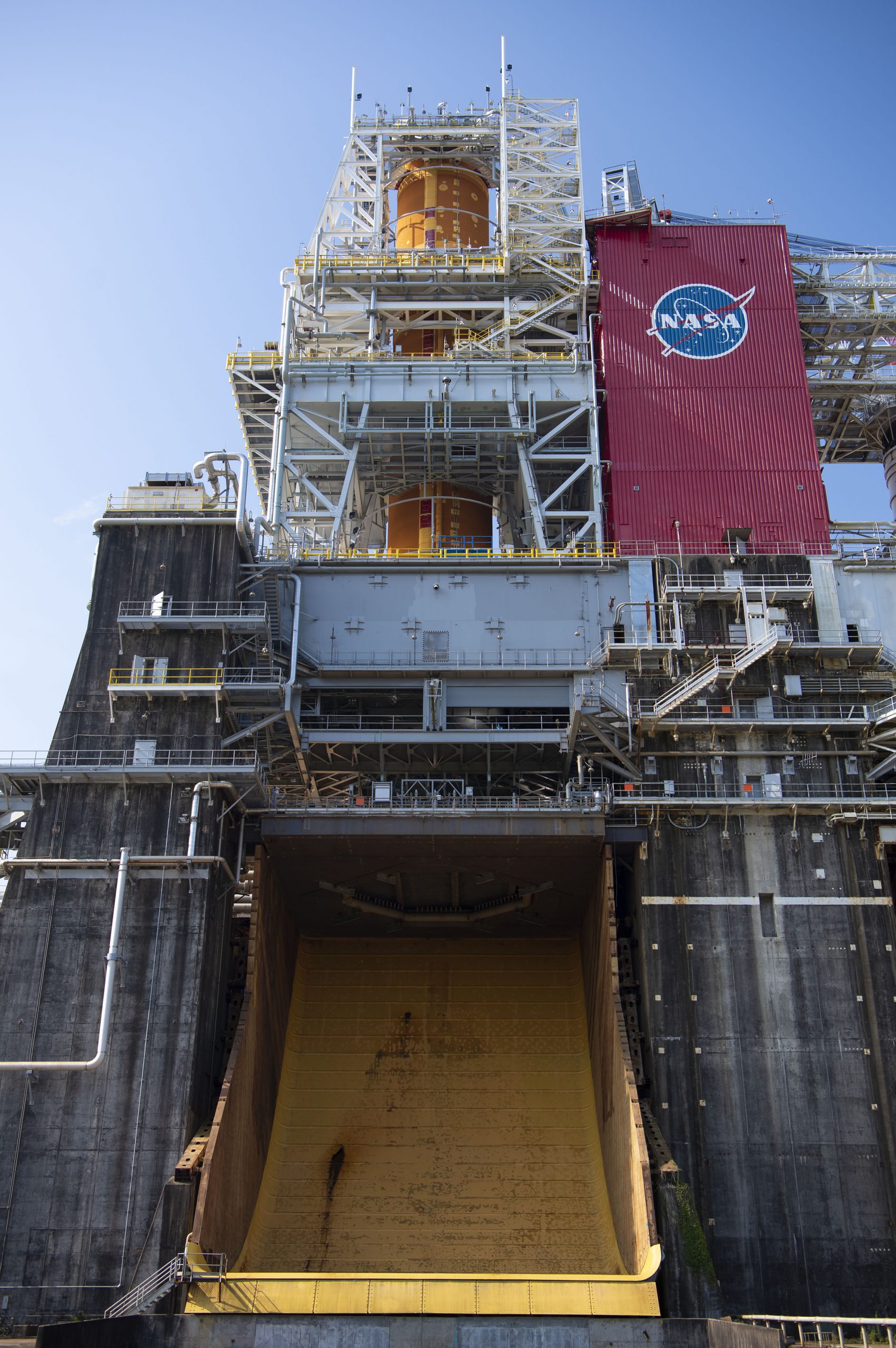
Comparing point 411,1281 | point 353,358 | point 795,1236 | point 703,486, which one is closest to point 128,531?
point 353,358

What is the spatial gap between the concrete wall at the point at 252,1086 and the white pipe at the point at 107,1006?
383cm

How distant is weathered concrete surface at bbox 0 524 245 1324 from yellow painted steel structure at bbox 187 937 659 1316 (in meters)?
4.18

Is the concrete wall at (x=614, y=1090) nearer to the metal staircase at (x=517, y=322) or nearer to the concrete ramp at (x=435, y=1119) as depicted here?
the concrete ramp at (x=435, y=1119)

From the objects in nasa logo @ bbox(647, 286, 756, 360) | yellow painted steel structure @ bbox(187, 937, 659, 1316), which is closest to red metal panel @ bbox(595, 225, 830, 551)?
nasa logo @ bbox(647, 286, 756, 360)

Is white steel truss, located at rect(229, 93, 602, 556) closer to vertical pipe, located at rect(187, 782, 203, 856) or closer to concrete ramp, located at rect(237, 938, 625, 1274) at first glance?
vertical pipe, located at rect(187, 782, 203, 856)

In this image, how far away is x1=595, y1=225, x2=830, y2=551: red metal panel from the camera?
5400cm

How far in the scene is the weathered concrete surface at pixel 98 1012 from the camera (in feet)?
123

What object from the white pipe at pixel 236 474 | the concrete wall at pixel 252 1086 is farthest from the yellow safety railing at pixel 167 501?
the concrete wall at pixel 252 1086

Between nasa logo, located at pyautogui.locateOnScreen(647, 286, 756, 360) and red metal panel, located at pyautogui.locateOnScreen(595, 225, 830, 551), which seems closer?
red metal panel, located at pyautogui.locateOnScreen(595, 225, 830, 551)

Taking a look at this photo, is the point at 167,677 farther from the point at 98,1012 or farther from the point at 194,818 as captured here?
the point at 98,1012

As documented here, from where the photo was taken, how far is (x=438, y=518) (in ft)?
201

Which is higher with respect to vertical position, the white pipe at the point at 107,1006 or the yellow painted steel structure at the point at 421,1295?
the white pipe at the point at 107,1006

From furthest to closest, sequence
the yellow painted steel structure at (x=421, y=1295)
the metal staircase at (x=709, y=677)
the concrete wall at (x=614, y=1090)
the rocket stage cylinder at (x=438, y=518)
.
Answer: the rocket stage cylinder at (x=438, y=518) < the metal staircase at (x=709, y=677) < the concrete wall at (x=614, y=1090) < the yellow painted steel structure at (x=421, y=1295)

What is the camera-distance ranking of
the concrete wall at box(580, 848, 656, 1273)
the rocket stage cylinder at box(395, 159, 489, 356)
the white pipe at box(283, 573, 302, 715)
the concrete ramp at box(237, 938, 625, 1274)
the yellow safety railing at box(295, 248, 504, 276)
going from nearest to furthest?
the concrete wall at box(580, 848, 656, 1273)
the concrete ramp at box(237, 938, 625, 1274)
the white pipe at box(283, 573, 302, 715)
the yellow safety railing at box(295, 248, 504, 276)
the rocket stage cylinder at box(395, 159, 489, 356)
